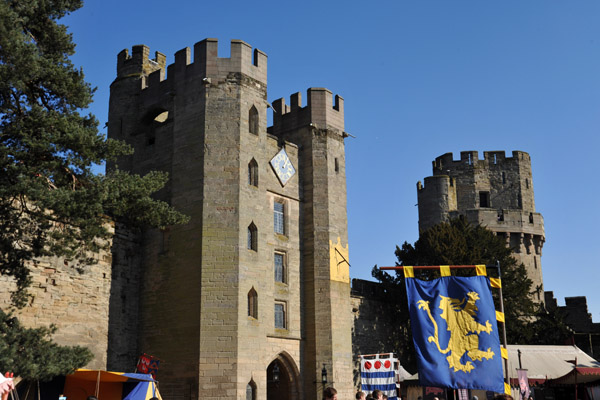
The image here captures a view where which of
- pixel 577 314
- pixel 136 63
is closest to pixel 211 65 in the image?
pixel 136 63

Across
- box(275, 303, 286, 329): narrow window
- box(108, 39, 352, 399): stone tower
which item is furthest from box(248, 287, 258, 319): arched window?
box(275, 303, 286, 329): narrow window

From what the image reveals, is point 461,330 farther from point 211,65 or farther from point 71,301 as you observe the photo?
point 211,65

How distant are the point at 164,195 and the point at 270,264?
4.31 meters

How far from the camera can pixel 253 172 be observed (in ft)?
77.8

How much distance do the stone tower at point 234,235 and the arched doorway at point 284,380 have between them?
40 millimetres

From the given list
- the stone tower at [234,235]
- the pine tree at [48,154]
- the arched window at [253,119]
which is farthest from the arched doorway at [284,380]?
the pine tree at [48,154]

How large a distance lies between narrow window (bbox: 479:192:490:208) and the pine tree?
31861mm

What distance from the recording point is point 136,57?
27.2 meters

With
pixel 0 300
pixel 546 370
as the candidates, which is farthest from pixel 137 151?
pixel 546 370

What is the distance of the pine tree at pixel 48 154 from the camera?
524 inches

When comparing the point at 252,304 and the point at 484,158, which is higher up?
the point at 484,158

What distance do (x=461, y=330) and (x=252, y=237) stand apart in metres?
12.0

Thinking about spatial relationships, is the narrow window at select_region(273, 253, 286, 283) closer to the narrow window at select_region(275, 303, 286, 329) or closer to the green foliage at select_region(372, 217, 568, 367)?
the narrow window at select_region(275, 303, 286, 329)

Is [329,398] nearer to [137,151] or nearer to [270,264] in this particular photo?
[270,264]
